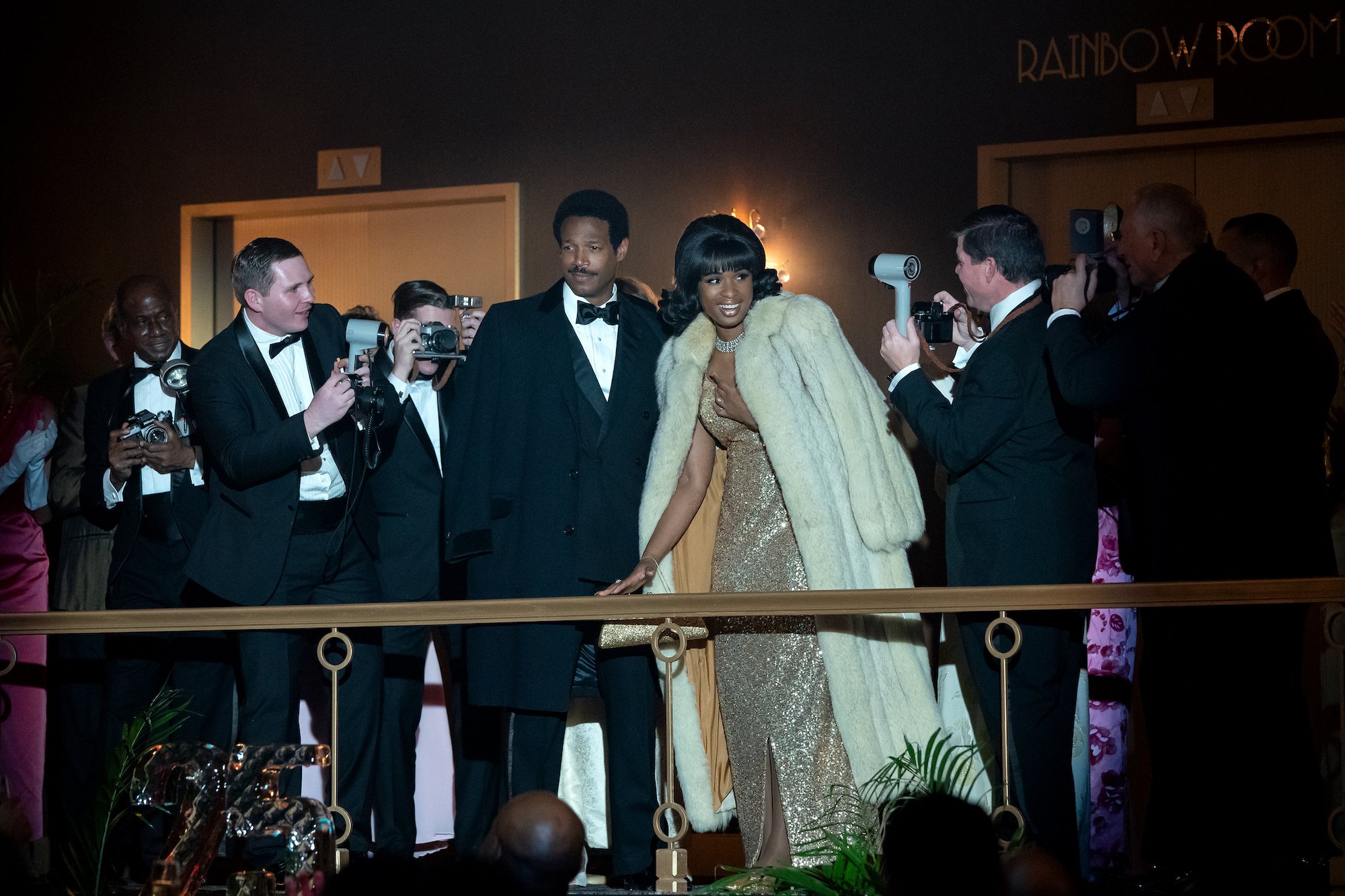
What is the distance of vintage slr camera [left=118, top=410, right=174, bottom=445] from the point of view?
174 inches

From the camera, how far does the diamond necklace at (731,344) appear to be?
394 cm

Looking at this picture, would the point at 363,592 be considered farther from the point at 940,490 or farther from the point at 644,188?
the point at 644,188

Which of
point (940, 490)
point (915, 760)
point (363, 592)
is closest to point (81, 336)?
point (363, 592)

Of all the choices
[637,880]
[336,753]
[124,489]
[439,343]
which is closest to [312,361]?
[439,343]

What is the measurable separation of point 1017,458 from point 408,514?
5.80 feet

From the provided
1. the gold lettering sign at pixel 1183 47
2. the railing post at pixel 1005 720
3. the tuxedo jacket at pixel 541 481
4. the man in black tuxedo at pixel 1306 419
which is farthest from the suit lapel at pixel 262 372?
the gold lettering sign at pixel 1183 47

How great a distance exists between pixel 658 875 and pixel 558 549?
0.89 metres

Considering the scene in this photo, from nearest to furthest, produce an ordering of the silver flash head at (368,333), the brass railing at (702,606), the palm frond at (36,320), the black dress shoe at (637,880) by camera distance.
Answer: the brass railing at (702,606) → the black dress shoe at (637,880) → the silver flash head at (368,333) → the palm frond at (36,320)

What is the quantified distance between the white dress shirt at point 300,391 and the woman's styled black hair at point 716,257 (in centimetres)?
109

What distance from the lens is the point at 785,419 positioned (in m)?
3.80

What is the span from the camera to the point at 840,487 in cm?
383

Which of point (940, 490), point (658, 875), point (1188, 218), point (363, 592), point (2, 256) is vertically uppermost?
point (2, 256)

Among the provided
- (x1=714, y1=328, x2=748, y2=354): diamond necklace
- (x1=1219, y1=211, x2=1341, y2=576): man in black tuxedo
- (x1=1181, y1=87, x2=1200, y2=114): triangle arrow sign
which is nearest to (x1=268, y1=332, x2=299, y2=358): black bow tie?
(x1=714, y1=328, x2=748, y2=354): diamond necklace

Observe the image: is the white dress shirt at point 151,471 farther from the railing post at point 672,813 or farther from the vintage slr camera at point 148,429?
the railing post at point 672,813
